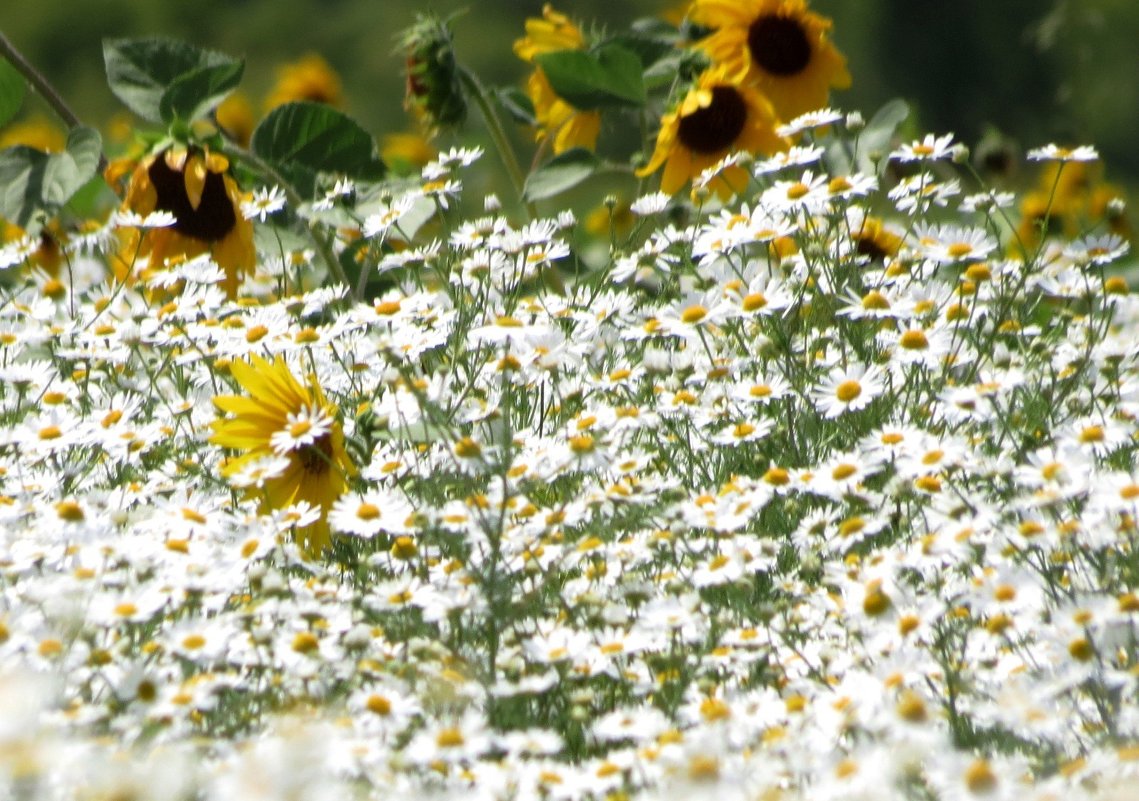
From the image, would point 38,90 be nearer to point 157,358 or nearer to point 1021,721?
point 157,358

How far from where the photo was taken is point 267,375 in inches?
82.0

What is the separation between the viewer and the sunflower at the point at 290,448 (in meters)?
2.03

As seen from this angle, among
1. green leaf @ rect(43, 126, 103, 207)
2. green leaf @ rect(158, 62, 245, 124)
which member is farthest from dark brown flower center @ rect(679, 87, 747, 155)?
green leaf @ rect(43, 126, 103, 207)

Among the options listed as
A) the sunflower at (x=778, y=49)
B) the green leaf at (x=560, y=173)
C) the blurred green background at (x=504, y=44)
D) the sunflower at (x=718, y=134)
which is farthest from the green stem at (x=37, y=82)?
the blurred green background at (x=504, y=44)

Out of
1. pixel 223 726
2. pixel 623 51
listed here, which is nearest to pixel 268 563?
pixel 223 726

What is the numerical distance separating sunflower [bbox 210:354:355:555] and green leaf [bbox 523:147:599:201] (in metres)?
0.86

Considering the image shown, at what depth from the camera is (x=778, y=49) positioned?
2.90m

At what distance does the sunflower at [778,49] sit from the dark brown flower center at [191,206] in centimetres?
84

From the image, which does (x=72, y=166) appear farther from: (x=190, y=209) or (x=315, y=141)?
(x=315, y=141)

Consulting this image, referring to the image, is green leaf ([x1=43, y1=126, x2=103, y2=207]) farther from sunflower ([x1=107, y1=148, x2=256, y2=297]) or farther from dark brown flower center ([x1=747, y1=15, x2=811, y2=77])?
dark brown flower center ([x1=747, y1=15, x2=811, y2=77])

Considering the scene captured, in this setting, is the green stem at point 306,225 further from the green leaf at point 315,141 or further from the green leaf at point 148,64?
the green leaf at point 148,64

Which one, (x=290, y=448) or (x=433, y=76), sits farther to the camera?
(x=433, y=76)

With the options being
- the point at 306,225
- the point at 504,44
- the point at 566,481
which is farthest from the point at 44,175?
the point at 504,44

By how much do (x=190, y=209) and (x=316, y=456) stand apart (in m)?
0.79
